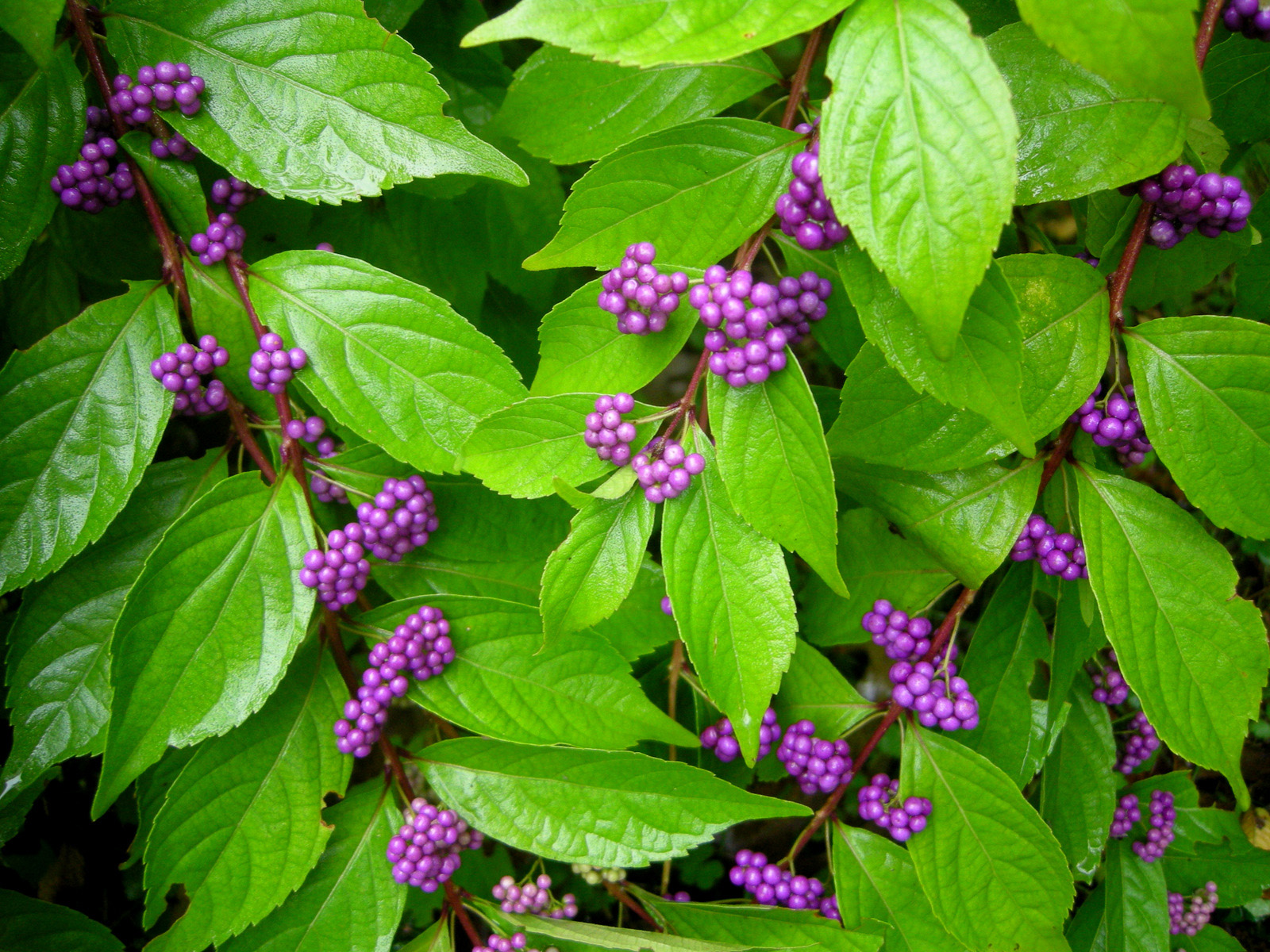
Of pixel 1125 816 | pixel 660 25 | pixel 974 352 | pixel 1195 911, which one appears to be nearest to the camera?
pixel 660 25

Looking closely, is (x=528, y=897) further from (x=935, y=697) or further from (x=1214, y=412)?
(x=1214, y=412)

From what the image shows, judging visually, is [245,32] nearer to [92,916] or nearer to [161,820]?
[161,820]

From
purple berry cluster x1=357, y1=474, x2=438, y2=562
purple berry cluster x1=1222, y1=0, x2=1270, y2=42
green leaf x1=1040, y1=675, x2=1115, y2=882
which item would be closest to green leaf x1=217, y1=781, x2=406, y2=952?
purple berry cluster x1=357, y1=474, x2=438, y2=562

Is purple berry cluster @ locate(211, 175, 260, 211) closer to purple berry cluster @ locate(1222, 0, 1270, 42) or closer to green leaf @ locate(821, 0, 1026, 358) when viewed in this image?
green leaf @ locate(821, 0, 1026, 358)

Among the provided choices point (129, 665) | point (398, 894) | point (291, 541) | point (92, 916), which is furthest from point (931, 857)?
point (92, 916)

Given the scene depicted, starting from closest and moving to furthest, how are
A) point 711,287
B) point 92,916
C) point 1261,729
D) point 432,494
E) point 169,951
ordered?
point 711,287 → point 169,951 → point 432,494 → point 92,916 → point 1261,729

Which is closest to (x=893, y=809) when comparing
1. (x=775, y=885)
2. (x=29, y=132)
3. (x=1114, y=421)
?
(x=775, y=885)
